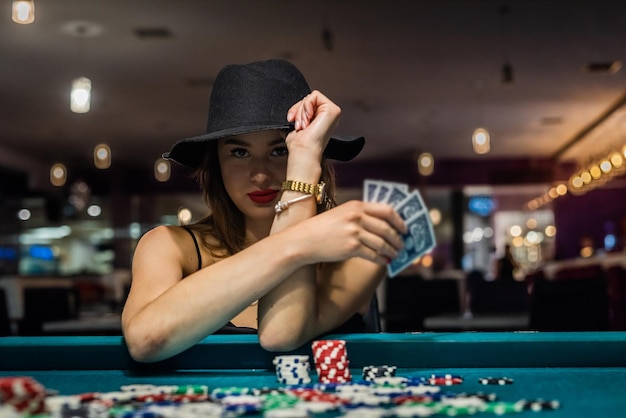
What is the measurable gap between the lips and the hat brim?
0.18 metres

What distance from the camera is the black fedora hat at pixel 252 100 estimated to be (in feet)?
6.48

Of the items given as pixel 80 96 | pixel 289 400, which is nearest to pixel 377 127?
pixel 80 96

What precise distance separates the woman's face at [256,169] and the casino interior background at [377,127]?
2.41m

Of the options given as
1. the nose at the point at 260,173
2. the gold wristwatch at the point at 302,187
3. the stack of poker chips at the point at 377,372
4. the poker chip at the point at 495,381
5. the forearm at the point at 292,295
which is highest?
the nose at the point at 260,173

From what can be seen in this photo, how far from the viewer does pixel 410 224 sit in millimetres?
1628

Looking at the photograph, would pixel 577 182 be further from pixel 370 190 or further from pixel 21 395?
pixel 21 395

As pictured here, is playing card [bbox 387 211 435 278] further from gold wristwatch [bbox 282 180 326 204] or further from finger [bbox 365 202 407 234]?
gold wristwatch [bbox 282 180 326 204]

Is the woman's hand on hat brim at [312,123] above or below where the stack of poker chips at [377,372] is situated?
above

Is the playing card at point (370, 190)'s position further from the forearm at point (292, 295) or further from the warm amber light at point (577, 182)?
the warm amber light at point (577, 182)

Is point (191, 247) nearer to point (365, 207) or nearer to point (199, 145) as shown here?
point (199, 145)

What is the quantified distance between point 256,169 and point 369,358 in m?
0.59

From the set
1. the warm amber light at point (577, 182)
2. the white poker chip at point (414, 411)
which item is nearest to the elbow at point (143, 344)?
the white poker chip at point (414, 411)

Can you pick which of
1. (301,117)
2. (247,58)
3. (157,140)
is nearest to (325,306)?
(301,117)

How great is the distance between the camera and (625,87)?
30.1ft
